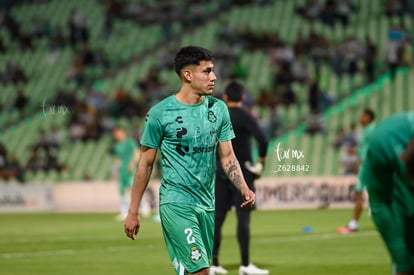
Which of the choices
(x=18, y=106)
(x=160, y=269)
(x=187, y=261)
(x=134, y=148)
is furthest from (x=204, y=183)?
(x=18, y=106)

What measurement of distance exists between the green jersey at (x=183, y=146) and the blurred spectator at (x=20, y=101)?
3076cm

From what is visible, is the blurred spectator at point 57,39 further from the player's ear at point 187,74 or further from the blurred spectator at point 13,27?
the player's ear at point 187,74

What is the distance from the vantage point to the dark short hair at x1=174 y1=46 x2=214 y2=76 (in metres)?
8.75

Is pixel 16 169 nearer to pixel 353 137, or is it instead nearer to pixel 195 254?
pixel 353 137

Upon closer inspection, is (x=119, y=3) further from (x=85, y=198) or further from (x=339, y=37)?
(x=85, y=198)

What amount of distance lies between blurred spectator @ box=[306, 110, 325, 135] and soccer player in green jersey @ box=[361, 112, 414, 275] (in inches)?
1046

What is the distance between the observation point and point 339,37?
3656 centimetres

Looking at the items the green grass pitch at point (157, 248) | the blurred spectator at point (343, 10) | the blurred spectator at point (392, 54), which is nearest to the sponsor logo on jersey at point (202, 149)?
the green grass pitch at point (157, 248)

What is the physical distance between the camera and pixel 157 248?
57.6 ft

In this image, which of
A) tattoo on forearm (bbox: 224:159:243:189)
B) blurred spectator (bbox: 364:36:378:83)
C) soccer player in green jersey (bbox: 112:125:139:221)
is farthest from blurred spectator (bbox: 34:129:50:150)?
tattoo on forearm (bbox: 224:159:243:189)

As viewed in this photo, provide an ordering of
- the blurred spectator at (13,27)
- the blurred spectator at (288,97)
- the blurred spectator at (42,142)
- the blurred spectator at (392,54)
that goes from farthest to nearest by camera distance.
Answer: the blurred spectator at (13,27) → the blurred spectator at (42,142) → the blurred spectator at (288,97) → the blurred spectator at (392,54)

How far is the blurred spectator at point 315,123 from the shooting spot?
32.6 meters

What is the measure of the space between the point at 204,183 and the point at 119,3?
3559 cm

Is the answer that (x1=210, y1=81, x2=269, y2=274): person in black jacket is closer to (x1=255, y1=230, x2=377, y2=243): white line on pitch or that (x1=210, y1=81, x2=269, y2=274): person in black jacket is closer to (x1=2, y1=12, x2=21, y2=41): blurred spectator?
(x1=255, y1=230, x2=377, y2=243): white line on pitch
